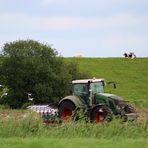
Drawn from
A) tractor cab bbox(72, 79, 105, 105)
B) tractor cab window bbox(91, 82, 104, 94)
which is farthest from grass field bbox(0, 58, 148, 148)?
tractor cab window bbox(91, 82, 104, 94)

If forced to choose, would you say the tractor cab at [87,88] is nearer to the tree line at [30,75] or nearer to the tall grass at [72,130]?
the tall grass at [72,130]

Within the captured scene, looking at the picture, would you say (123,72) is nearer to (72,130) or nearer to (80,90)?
(80,90)

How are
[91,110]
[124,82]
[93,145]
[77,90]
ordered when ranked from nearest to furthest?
[93,145], [91,110], [77,90], [124,82]

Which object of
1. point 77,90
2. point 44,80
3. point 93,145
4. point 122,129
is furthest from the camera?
point 44,80

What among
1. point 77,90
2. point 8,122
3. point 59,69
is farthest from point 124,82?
point 8,122

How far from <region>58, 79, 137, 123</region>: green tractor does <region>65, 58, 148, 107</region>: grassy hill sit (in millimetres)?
18435

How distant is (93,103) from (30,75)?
1003cm

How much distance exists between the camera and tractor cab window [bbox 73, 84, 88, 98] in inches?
981

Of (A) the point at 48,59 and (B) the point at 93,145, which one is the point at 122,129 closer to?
(B) the point at 93,145

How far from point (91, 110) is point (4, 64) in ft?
40.7

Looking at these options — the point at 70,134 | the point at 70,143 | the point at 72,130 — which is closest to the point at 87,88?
the point at 72,130

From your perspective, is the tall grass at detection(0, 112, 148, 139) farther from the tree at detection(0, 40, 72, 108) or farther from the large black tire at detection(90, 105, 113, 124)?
the tree at detection(0, 40, 72, 108)

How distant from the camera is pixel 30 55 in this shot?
114 feet

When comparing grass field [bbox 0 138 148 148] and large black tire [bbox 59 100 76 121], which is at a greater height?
large black tire [bbox 59 100 76 121]
